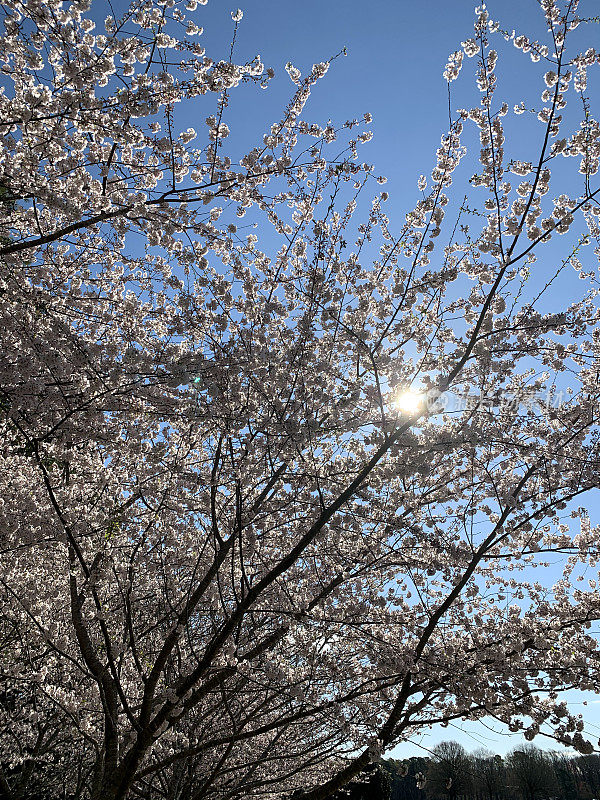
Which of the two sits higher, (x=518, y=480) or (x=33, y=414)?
(x=33, y=414)

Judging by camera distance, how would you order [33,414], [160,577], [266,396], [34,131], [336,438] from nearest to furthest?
[34,131]
[266,396]
[33,414]
[336,438]
[160,577]

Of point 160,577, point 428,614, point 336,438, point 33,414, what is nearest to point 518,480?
point 428,614

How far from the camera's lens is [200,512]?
18.7ft

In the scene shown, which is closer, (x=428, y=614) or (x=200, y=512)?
(x=428, y=614)

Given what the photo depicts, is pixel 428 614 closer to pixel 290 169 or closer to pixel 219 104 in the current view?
pixel 290 169

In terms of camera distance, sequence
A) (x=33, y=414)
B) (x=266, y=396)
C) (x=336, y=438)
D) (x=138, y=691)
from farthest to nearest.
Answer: (x=138, y=691) → (x=336, y=438) → (x=33, y=414) → (x=266, y=396)

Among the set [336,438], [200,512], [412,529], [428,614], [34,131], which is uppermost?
[34,131]

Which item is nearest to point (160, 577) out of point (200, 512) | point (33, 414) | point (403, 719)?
point (200, 512)

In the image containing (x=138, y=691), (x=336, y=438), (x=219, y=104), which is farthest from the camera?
(x=138, y=691)

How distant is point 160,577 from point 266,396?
3669mm

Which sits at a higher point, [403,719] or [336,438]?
[336,438]

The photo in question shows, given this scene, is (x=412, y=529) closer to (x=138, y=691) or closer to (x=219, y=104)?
(x=219, y=104)

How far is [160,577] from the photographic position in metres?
6.91

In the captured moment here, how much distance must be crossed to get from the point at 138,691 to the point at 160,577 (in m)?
1.96
